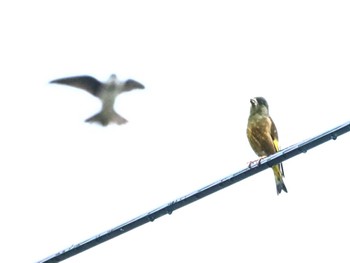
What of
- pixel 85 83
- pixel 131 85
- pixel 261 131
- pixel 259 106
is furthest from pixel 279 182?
pixel 85 83

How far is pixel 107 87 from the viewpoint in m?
13.0

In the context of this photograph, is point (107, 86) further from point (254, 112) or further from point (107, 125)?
point (254, 112)

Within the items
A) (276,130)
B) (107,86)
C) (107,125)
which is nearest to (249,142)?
(276,130)

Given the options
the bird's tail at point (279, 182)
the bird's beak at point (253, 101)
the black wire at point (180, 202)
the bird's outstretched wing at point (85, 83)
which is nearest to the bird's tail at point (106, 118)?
the bird's outstretched wing at point (85, 83)

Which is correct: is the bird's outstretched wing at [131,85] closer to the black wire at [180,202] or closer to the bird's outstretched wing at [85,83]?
the bird's outstretched wing at [85,83]

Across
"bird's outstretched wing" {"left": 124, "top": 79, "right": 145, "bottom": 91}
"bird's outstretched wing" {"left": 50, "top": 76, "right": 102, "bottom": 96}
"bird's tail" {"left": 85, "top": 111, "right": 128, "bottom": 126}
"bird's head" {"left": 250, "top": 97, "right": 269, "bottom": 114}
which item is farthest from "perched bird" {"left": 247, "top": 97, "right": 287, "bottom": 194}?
"bird's outstretched wing" {"left": 50, "top": 76, "right": 102, "bottom": 96}

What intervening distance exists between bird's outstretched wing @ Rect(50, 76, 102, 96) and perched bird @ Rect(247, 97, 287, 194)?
3456mm

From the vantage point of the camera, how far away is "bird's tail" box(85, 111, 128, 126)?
1192 centimetres

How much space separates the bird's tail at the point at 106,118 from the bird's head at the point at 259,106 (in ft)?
8.33

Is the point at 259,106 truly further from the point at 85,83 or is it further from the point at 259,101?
the point at 85,83

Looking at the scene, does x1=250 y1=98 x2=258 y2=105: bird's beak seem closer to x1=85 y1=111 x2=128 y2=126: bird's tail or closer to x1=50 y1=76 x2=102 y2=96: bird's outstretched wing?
x1=85 y1=111 x2=128 y2=126: bird's tail

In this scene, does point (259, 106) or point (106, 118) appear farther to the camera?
point (106, 118)

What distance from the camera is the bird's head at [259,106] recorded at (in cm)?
1037

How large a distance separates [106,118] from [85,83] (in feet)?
3.67
